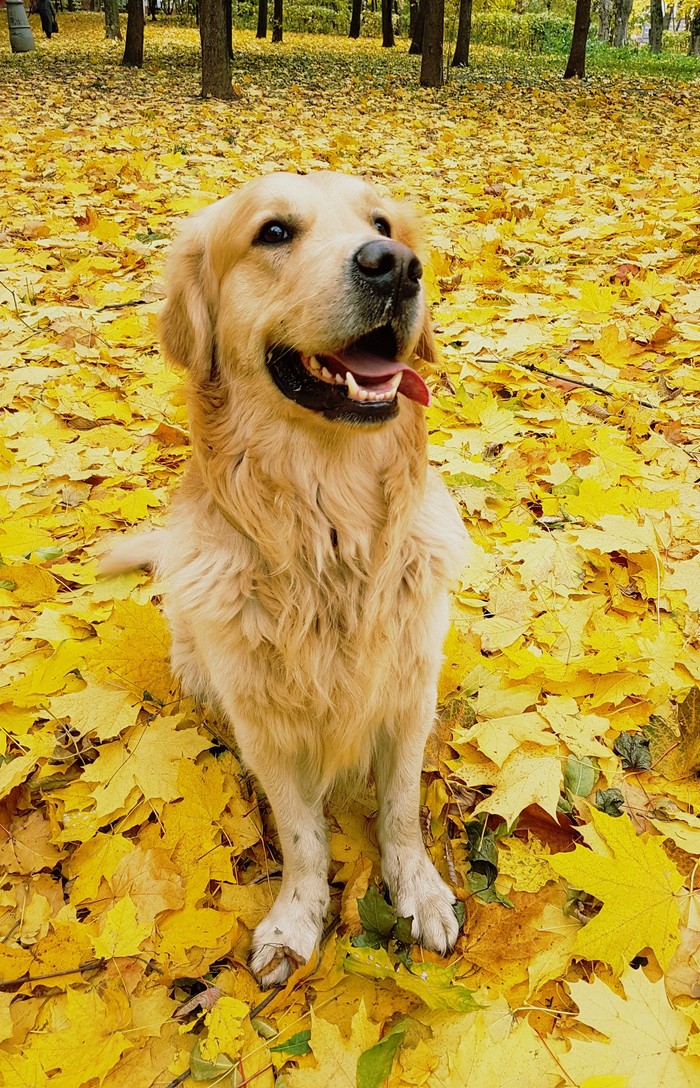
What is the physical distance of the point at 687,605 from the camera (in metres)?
2.53

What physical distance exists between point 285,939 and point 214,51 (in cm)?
1396

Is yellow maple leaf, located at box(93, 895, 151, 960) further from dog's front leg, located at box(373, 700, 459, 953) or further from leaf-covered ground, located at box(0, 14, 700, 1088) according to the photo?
dog's front leg, located at box(373, 700, 459, 953)

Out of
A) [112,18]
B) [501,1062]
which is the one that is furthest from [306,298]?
[112,18]

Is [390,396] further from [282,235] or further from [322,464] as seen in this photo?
[282,235]

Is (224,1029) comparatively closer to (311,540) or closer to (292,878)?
(292,878)

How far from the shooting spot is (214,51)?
39.3 ft

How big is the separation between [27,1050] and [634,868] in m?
1.45

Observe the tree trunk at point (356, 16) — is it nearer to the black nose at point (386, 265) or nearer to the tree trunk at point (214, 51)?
the tree trunk at point (214, 51)

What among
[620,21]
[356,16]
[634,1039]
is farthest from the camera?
[620,21]

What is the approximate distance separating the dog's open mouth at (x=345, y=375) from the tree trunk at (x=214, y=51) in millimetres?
12255

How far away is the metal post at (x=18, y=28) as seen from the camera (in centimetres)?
A: 2086

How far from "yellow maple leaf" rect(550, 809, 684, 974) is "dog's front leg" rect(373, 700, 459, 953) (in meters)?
0.43

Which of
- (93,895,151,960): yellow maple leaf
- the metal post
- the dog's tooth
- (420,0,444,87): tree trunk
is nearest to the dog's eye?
the dog's tooth

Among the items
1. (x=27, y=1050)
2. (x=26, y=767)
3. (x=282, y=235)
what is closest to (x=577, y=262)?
(x=282, y=235)
